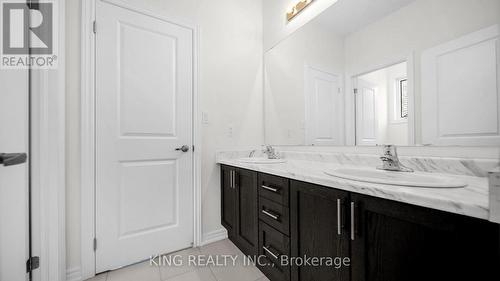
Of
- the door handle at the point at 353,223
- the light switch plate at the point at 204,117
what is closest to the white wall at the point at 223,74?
the light switch plate at the point at 204,117

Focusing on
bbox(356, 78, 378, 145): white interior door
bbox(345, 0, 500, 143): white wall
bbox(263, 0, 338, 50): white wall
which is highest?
bbox(263, 0, 338, 50): white wall

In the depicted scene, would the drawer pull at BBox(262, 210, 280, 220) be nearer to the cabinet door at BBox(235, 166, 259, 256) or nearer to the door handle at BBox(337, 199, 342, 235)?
the cabinet door at BBox(235, 166, 259, 256)

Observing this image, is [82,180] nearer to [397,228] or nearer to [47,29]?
[47,29]

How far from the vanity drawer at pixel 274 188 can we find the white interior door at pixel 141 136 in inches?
29.7

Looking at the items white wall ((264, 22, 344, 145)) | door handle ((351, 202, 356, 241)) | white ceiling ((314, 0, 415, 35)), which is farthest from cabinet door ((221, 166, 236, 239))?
white ceiling ((314, 0, 415, 35))

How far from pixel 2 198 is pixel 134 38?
1220 mm

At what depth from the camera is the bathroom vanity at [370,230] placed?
0.52 metres

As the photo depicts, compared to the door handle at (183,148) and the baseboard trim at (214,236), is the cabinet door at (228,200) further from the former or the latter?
the door handle at (183,148)

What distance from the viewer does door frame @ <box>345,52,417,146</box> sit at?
1.07 metres

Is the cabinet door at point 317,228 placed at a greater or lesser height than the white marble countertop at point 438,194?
lesser

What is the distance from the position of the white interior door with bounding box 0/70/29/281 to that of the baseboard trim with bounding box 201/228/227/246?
→ 1081mm

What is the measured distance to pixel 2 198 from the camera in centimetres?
94

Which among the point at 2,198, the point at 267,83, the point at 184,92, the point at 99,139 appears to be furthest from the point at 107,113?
the point at 267,83

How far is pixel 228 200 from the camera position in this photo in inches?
68.7
